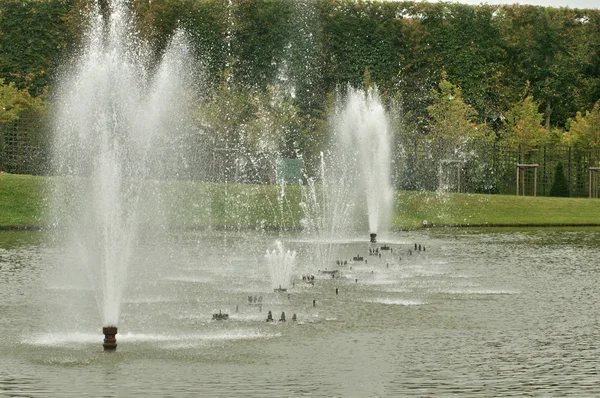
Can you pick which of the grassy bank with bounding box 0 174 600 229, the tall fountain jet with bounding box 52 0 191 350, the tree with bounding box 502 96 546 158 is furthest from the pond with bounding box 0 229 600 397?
the tree with bounding box 502 96 546 158

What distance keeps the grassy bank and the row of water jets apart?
75 cm

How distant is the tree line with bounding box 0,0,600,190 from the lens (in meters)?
54.8

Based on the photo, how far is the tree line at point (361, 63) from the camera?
54.8 meters

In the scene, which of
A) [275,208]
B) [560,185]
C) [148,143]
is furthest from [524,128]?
[148,143]

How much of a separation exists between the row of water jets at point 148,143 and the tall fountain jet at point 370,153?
5 cm

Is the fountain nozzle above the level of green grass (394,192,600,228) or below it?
below

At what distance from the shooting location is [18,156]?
48.9 metres

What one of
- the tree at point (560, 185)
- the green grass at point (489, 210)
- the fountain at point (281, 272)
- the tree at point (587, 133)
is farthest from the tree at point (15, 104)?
the fountain at point (281, 272)

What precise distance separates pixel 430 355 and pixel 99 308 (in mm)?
6299

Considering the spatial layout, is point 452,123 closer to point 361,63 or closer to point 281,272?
point 361,63

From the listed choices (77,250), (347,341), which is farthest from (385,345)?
(77,250)

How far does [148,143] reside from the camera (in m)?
51.8

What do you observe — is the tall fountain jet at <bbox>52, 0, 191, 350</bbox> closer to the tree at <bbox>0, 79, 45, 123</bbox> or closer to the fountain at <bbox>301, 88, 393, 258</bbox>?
the tree at <bbox>0, 79, 45, 123</bbox>

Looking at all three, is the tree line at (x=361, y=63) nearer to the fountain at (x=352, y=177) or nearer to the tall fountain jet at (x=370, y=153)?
the fountain at (x=352, y=177)
